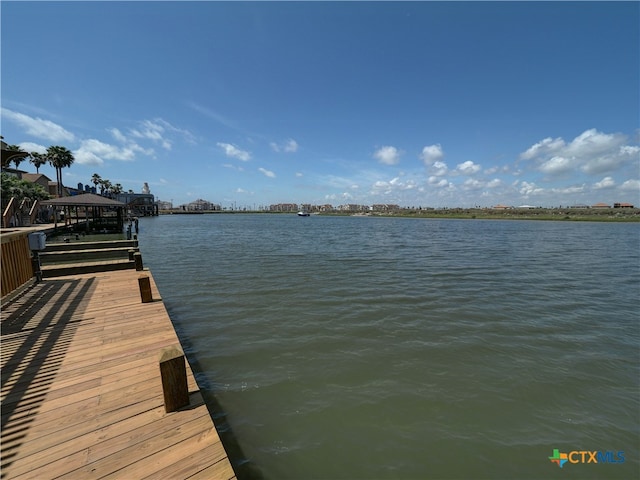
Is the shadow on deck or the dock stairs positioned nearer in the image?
the shadow on deck

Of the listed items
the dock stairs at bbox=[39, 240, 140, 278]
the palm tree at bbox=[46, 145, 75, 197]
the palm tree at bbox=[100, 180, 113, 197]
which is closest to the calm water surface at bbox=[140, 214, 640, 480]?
the dock stairs at bbox=[39, 240, 140, 278]

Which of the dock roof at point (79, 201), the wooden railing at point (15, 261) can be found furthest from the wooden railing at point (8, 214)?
the wooden railing at point (15, 261)

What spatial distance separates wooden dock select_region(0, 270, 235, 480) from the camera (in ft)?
8.79

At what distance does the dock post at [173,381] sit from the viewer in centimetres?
337

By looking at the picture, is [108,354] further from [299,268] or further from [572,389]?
[299,268]

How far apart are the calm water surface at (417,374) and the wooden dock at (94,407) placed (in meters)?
1.32

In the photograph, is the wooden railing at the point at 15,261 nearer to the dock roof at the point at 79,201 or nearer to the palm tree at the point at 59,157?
the dock roof at the point at 79,201

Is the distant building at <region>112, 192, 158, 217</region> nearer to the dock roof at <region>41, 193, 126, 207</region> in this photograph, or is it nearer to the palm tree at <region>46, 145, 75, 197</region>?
the palm tree at <region>46, 145, 75, 197</region>

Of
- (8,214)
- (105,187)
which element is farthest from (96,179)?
(8,214)

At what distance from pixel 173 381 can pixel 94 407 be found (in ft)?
→ 3.63

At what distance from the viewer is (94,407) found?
11.4 feet

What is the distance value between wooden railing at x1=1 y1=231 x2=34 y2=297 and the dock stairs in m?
1.23

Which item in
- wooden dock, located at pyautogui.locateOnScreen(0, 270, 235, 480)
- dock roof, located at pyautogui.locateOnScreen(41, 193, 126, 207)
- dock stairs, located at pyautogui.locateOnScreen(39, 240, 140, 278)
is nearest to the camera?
wooden dock, located at pyautogui.locateOnScreen(0, 270, 235, 480)

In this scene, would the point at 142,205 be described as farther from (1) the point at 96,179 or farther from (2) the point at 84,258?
(2) the point at 84,258
